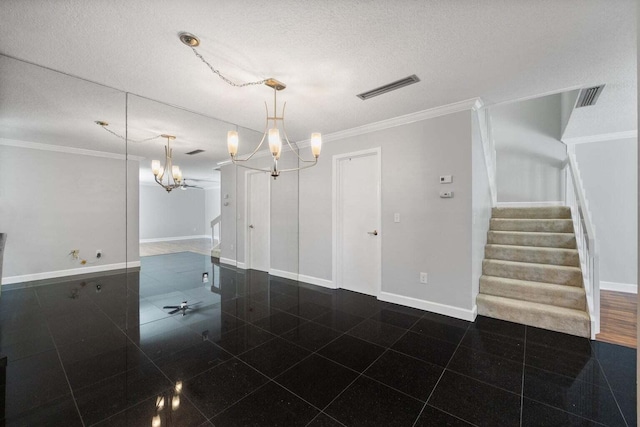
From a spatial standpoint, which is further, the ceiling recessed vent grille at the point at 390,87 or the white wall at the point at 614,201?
the white wall at the point at 614,201

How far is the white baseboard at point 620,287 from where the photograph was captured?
153 inches

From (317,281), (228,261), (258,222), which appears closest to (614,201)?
(317,281)

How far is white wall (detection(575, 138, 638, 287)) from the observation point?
3.98m

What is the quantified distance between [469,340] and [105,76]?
4249 millimetres

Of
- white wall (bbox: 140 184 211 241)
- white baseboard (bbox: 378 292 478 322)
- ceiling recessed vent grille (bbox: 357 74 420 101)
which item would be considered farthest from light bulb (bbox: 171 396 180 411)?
ceiling recessed vent grille (bbox: 357 74 420 101)

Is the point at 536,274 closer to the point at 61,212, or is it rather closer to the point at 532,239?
the point at 532,239

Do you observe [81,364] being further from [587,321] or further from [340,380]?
[587,321]

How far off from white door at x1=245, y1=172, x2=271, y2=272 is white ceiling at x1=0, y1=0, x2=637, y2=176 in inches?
59.8

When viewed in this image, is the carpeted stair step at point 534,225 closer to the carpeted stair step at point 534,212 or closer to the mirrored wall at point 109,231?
the carpeted stair step at point 534,212

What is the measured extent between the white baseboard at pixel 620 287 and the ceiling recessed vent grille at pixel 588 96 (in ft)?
9.86

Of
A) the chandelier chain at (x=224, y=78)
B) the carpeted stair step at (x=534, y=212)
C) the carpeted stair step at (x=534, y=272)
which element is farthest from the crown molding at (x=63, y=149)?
the carpeted stair step at (x=534, y=212)

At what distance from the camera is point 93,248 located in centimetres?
247

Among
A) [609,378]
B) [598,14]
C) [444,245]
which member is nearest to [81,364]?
[444,245]

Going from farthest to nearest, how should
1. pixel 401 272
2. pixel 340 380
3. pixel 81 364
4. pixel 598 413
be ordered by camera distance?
pixel 401 272 < pixel 81 364 < pixel 340 380 < pixel 598 413
